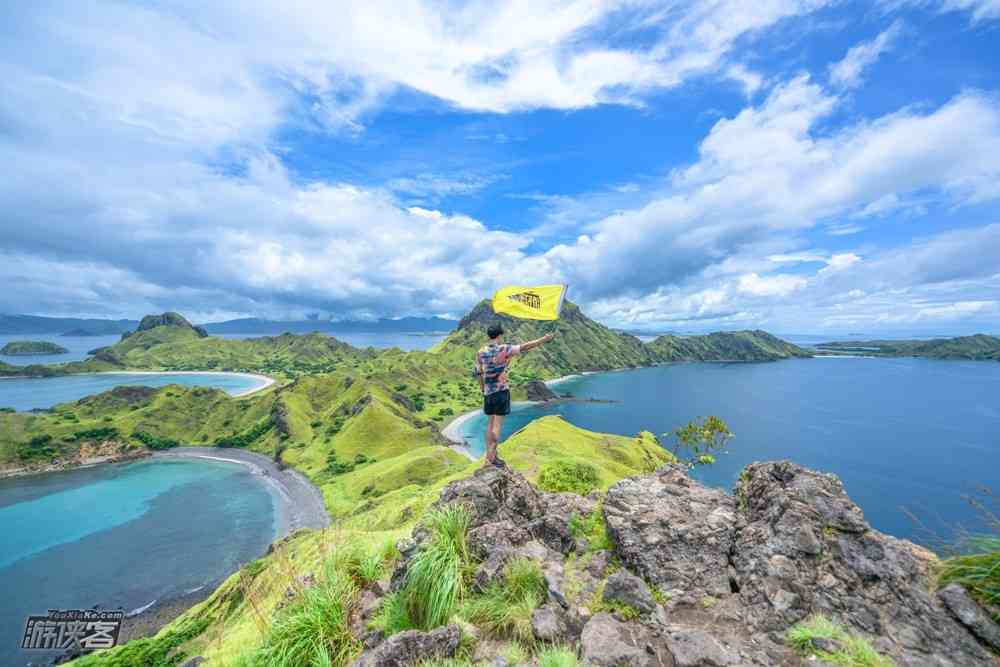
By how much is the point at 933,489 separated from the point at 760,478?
141 m

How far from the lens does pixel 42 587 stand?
75688 mm

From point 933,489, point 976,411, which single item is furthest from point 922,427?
point 933,489

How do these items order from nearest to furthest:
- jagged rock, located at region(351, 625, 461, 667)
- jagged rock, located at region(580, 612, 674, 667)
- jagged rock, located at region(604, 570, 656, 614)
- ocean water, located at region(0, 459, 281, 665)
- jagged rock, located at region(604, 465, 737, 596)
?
jagged rock, located at region(580, 612, 674, 667) < jagged rock, located at region(351, 625, 461, 667) < jagged rock, located at region(604, 570, 656, 614) < jagged rock, located at region(604, 465, 737, 596) < ocean water, located at region(0, 459, 281, 665)

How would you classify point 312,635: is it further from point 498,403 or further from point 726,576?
point 726,576

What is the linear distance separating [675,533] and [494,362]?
6301mm

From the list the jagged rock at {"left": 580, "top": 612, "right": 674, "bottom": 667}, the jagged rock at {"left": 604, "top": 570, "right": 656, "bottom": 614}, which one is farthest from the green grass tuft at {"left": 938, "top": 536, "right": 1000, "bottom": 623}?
the jagged rock at {"left": 580, "top": 612, "right": 674, "bottom": 667}

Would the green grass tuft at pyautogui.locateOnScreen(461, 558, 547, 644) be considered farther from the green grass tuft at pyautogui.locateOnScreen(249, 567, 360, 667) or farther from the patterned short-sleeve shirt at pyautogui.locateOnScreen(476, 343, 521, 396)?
the patterned short-sleeve shirt at pyautogui.locateOnScreen(476, 343, 521, 396)

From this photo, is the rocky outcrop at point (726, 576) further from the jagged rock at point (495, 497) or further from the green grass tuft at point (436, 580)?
the green grass tuft at point (436, 580)

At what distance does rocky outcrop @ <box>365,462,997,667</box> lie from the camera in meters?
6.61

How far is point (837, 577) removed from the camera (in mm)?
7793

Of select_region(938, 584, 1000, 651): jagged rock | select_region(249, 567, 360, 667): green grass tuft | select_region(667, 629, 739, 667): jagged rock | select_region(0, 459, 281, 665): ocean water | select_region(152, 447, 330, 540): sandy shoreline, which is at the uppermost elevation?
select_region(938, 584, 1000, 651): jagged rock

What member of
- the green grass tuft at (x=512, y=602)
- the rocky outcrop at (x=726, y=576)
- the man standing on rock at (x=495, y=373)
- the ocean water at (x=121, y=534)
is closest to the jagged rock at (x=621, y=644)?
the rocky outcrop at (x=726, y=576)

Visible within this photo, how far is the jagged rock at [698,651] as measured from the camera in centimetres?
627

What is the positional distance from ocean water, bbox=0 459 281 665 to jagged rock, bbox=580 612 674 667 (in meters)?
65.0
